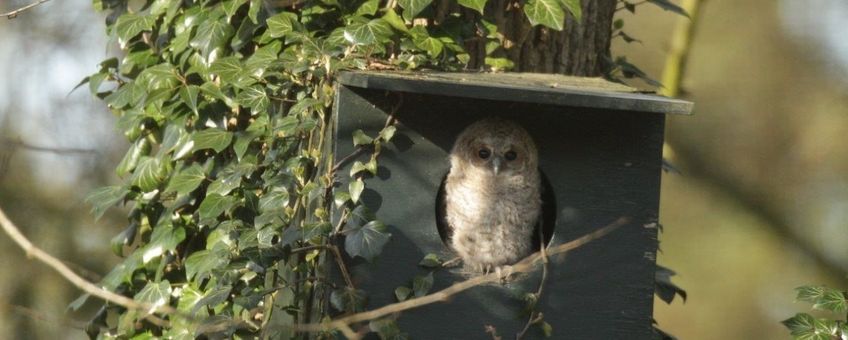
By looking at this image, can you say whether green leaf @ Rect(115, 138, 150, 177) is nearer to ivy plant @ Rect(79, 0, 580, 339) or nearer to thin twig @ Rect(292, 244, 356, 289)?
ivy plant @ Rect(79, 0, 580, 339)

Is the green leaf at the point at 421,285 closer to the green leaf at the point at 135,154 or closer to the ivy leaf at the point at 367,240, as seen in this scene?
the ivy leaf at the point at 367,240

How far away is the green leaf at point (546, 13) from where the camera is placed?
320cm

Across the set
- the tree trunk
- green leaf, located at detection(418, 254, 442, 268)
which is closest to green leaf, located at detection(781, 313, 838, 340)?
green leaf, located at detection(418, 254, 442, 268)

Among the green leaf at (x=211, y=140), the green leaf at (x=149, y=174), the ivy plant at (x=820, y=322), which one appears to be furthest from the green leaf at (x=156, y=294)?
the ivy plant at (x=820, y=322)

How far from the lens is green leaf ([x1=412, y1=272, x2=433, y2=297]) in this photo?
2.82 metres

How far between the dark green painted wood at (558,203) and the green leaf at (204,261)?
1.26 feet

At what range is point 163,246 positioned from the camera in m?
3.28

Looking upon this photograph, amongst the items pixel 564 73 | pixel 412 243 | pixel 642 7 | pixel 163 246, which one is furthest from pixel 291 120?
pixel 642 7

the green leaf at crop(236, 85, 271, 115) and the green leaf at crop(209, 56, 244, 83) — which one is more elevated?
the green leaf at crop(209, 56, 244, 83)

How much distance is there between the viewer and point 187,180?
10.6ft

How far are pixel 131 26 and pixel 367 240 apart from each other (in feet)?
4.06

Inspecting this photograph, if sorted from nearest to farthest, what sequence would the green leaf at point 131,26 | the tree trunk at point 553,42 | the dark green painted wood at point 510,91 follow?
1. the dark green painted wood at point 510,91
2. the green leaf at point 131,26
3. the tree trunk at point 553,42

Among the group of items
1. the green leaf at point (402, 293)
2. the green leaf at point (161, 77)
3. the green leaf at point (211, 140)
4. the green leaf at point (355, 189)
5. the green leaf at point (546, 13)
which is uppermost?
the green leaf at point (546, 13)

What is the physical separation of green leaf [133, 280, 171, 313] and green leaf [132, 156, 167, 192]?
1.01 feet
